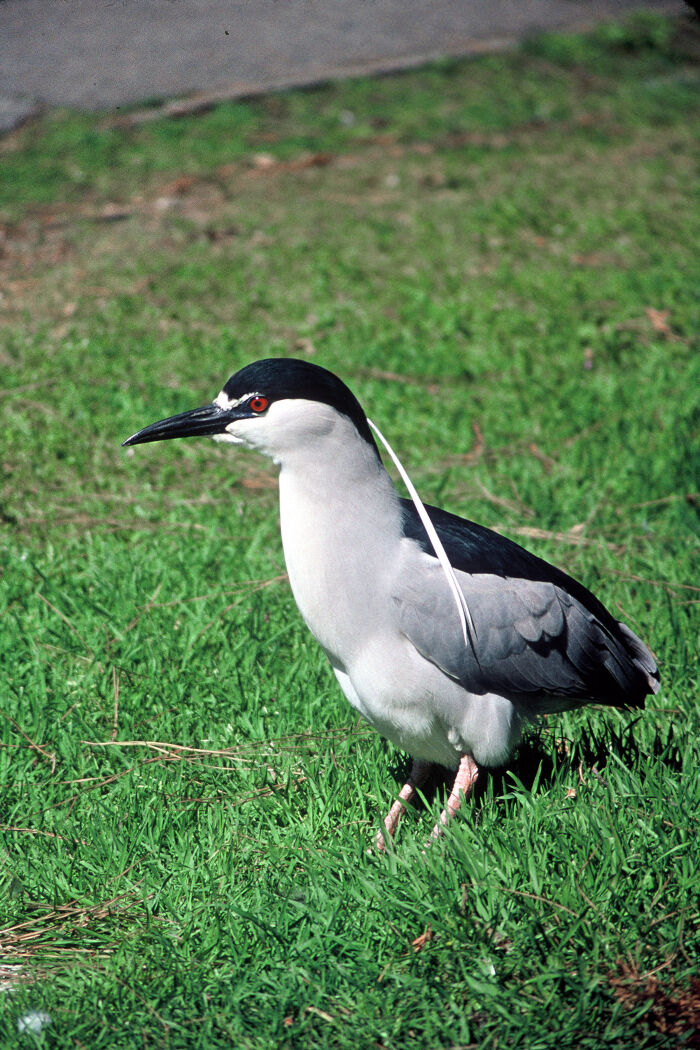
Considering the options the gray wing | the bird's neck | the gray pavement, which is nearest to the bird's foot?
the gray wing

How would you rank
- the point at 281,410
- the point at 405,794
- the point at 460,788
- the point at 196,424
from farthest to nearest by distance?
the point at 405,794, the point at 460,788, the point at 196,424, the point at 281,410

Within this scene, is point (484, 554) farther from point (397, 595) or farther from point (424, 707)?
point (424, 707)

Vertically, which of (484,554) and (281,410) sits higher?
(281,410)

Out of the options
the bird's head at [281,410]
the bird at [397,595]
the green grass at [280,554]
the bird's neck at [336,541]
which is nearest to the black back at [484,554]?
the bird at [397,595]

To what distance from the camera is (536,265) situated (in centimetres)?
645

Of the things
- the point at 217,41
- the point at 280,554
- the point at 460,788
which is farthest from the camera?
the point at 217,41

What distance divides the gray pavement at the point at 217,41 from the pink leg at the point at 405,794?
20.5ft

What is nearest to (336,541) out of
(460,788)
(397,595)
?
(397,595)

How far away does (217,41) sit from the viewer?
28.3 feet

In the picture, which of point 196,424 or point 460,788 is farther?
point 460,788

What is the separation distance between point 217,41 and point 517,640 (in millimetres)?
7199

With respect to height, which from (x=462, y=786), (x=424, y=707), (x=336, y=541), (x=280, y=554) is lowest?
(x=280, y=554)

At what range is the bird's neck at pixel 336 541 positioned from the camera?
9.20 feet

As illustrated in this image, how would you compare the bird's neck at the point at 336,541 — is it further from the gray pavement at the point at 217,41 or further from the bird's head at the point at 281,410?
the gray pavement at the point at 217,41
